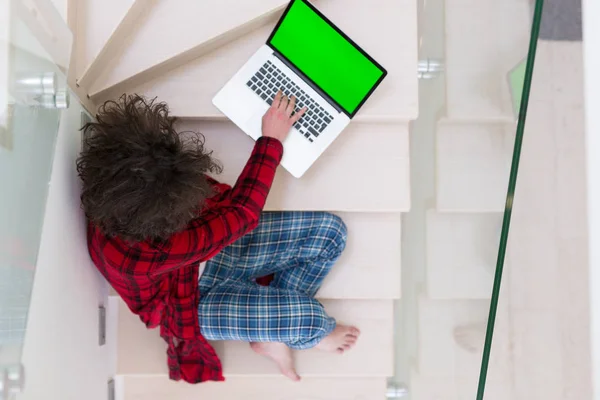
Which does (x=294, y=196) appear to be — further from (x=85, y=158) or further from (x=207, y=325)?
(x=85, y=158)

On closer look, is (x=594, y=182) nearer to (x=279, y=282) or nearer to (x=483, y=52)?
(x=483, y=52)

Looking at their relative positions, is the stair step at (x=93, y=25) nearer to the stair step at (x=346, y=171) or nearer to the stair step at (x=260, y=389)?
the stair step at (x=346, y=171)

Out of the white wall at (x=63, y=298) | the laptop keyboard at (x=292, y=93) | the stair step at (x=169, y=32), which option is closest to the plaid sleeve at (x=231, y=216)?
the laptop keyboard at (x=292, y=93)

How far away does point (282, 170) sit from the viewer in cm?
154

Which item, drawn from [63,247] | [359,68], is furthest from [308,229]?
[63,247]

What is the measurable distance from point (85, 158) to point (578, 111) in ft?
3.85

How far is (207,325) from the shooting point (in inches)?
58.3

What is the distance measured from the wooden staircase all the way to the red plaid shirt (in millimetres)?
133

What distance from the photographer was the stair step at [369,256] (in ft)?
5.35

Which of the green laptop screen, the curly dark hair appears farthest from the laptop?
the curly dark hair

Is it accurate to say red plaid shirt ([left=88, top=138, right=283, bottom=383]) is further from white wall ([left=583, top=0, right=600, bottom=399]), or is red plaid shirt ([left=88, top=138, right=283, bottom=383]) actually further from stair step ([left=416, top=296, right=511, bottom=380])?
white wall ([left=583, top=0, right=600, bottom=399])

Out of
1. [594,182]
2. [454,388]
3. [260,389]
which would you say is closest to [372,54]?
[594,182]

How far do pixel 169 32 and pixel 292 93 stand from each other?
35cm

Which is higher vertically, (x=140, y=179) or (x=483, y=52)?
(x=483, y=52)
